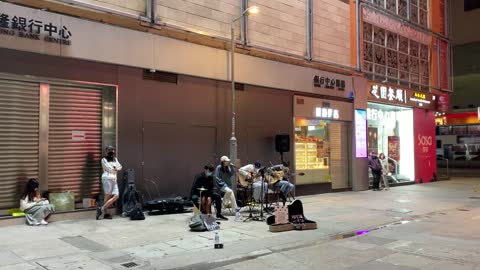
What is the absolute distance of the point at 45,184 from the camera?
10.9 meters

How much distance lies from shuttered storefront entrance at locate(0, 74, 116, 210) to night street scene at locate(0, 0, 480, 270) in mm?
35

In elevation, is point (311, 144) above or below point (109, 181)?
above

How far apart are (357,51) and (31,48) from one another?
13.5 metres

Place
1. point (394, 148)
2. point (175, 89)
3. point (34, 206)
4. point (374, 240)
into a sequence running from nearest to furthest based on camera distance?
point (374, 240), point (34, 206), point (175, 89), point (394, 148)

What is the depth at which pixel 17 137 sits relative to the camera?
413 inches

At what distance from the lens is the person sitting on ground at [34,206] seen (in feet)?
33.1

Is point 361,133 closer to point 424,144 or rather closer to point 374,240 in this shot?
point 424,144

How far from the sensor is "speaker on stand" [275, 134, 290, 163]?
1543cm

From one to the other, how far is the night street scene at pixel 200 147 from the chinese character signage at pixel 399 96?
2.17 ft

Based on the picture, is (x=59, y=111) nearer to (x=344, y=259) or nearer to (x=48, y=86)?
(x=48, y=86)

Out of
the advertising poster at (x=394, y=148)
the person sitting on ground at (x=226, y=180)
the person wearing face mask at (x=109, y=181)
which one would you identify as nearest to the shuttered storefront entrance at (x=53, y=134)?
the person wearing face mask at (x=109, y=181)

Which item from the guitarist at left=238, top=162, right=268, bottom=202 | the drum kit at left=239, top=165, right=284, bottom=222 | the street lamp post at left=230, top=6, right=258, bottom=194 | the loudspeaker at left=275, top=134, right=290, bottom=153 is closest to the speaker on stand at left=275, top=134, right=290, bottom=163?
the loudspeaker at left=275, top=134, right=290, bottom=153

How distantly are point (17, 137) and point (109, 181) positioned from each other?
2318 mm

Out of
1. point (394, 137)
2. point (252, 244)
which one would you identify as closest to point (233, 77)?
point (252, 244)
